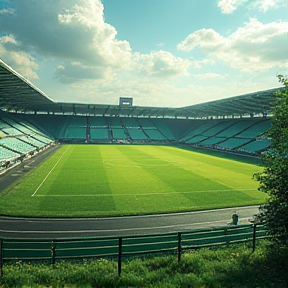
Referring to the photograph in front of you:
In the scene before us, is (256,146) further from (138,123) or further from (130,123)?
(130,123)

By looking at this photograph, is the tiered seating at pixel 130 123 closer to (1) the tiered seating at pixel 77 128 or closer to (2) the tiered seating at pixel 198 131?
(1) the tiered seating at pixel 77 128

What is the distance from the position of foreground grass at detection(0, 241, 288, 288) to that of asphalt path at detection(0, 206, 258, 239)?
20.8 ft

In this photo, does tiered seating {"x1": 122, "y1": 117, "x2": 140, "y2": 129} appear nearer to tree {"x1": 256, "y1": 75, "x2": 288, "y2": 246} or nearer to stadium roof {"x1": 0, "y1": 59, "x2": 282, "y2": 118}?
stadium roof {"x1": 0, "y1": 59, "x2": 282, "y2": 118}

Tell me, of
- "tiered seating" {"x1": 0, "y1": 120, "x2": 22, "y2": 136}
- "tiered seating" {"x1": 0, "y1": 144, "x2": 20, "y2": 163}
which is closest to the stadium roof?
"tiered seating" {"x1": 0, "y1": 120, "x2": 22, "y2": 136}

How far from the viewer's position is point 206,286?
6422mm

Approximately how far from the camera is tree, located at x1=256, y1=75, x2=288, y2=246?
8359 millimetres

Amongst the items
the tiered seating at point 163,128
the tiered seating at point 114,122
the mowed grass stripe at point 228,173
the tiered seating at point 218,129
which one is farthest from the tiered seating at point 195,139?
the mowed grass stripe at point 228,173

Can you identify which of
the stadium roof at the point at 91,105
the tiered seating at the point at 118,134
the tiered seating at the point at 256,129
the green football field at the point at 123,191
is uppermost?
the stadium roof at the point at 91,105

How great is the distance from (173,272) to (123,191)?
16550mm

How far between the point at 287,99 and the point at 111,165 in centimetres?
3117

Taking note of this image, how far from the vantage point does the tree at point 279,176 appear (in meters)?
8.36

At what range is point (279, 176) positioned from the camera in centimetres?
888

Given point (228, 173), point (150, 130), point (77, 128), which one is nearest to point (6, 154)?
point (228, 173)

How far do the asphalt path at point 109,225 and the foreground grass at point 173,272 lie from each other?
635 cm
